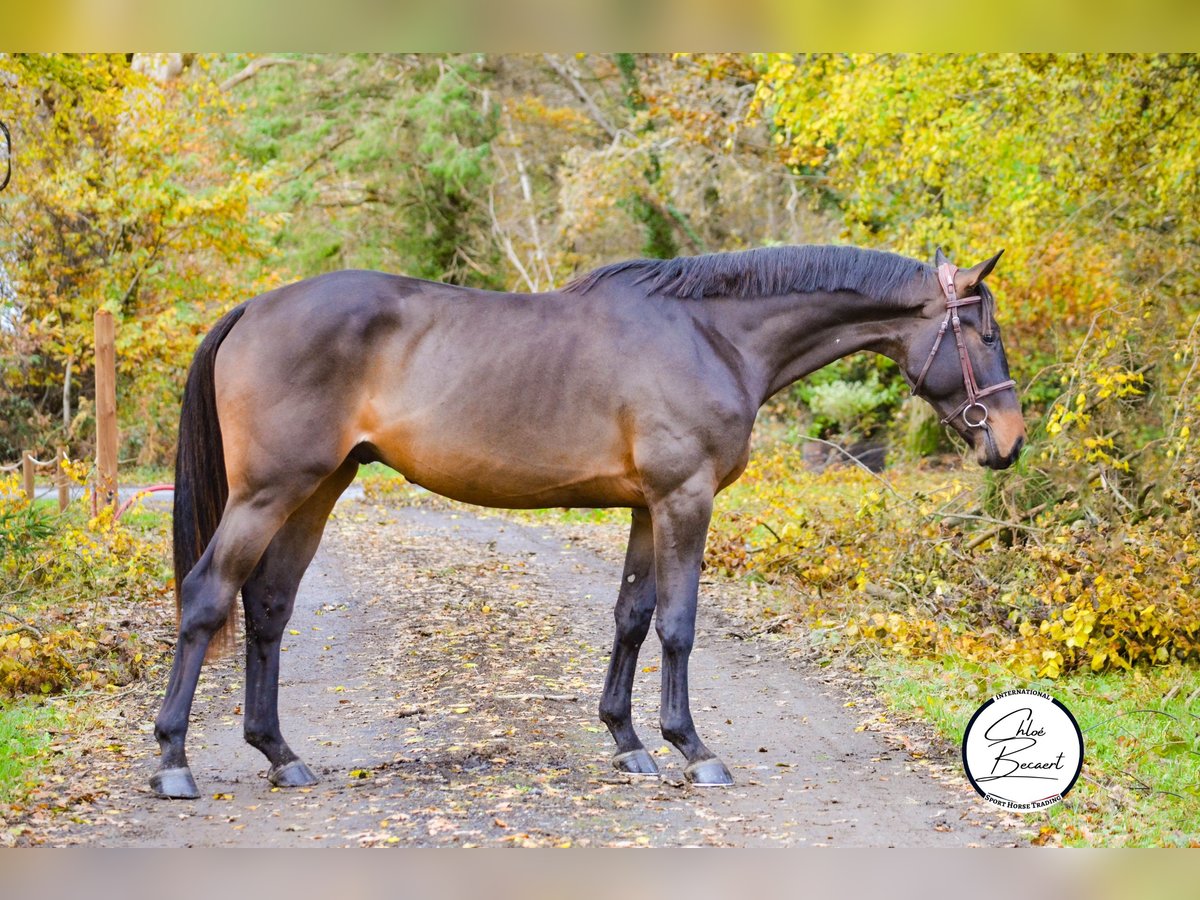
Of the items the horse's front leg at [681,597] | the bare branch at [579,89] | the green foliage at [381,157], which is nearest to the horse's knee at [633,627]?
the horse's front leg at [681,597]

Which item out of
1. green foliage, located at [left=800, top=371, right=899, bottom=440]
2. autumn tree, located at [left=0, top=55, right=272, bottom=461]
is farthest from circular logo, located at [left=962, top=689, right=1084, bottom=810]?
green foliage, located at [left=800, top=371, right=899, bottom=440]

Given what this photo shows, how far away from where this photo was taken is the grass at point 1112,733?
4383mm

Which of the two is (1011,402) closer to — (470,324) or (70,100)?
(470,324)

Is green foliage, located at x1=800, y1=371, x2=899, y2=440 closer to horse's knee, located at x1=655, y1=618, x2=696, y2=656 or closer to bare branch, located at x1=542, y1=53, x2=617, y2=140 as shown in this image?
bare branch, located at x1=542, y1=53, x2=617, y2=140

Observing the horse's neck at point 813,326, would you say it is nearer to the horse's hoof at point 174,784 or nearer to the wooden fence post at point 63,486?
the horse's hoof at point 174,784

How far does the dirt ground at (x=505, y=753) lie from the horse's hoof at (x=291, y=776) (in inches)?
2.3

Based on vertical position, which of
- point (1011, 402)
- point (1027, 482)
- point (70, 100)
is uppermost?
point (70, 100)

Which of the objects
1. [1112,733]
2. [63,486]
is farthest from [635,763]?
[63,486]

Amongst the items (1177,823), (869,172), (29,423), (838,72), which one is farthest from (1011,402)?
(29,423)

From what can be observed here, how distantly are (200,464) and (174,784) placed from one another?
137cm

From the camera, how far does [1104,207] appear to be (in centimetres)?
1162

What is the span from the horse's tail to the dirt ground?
1.03m

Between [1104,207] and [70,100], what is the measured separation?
11.1 metres

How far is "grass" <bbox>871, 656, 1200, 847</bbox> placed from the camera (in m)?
4.38
